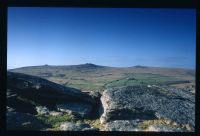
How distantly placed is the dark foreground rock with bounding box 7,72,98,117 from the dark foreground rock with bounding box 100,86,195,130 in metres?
0.70

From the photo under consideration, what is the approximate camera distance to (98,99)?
9.48m

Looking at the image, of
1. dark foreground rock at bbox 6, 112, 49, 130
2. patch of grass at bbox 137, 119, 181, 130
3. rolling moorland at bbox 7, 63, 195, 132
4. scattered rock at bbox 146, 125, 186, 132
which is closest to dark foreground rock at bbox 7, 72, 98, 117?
rolling moorland at bbox 7, 63, 195, 132

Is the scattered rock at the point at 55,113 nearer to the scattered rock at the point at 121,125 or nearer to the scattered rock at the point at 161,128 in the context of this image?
the scattered rock at the point at 121,125

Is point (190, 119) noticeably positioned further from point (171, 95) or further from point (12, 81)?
point (12, 81)

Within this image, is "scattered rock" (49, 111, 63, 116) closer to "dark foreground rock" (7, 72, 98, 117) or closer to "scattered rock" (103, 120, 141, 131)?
"dark foreground rock" (7, 72, 98, 117)

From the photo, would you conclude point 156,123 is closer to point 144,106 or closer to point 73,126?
point 144,106

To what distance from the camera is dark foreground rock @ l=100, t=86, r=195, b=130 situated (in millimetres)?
8188

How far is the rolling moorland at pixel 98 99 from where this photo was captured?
26.3ft

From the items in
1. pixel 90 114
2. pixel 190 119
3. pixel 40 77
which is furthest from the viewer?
pixel 40 77

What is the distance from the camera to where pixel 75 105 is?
358 inches

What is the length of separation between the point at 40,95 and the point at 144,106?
118 inches
